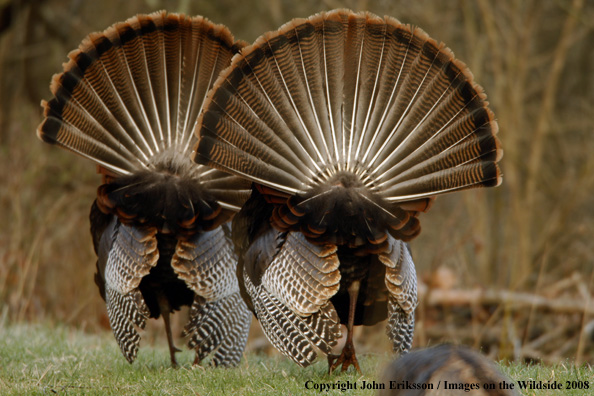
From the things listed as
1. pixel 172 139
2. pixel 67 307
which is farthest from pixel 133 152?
pixel 67 307

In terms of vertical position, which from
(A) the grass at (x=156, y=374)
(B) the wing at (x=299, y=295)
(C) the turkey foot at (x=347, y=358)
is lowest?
(A) the grass at (x=156, y=374)

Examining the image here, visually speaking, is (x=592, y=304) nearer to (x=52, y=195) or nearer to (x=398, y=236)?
(x=398, y=236)

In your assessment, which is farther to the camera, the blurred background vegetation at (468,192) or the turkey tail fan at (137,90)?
the blurred background vegetation at (468,192)

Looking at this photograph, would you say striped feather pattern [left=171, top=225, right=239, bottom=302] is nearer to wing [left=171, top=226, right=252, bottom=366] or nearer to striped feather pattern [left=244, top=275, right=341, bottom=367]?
wing [left=171, top=226, right=252, bottom=366]

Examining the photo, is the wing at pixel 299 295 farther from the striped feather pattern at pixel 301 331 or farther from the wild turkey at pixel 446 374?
the wild turkey at pixel 446 374

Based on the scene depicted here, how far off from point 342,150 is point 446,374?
2.16m

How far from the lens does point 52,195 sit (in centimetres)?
1133

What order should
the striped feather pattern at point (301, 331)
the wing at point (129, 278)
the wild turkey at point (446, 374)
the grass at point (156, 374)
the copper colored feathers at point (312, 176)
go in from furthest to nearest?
the wing at point (129, 278) < the copper colored feathers at point (312, 176) < the striped feather pattern at point (301, 331) < the grass at point (156, 374) < the wild turkey at point (446, 374)

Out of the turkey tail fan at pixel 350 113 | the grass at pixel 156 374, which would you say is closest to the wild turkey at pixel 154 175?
the grass at pixel 156 374

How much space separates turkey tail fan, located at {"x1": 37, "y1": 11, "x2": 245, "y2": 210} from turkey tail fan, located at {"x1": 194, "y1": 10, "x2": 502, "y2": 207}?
2.83 ft

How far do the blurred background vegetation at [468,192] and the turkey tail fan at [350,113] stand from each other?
3.46 metres

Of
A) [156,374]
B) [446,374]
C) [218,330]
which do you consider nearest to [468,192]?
[218,330]

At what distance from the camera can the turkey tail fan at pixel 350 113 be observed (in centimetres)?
474

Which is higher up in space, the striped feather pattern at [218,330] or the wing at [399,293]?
the wing at [399,293]
